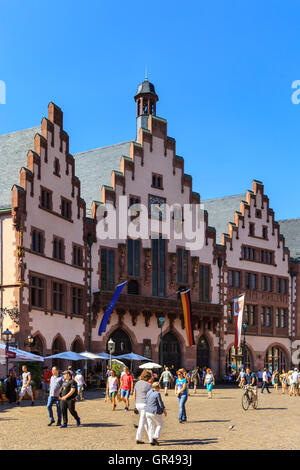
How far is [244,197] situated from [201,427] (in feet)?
161

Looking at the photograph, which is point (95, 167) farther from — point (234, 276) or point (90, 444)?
point (90, 444)

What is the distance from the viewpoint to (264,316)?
69.9 meters

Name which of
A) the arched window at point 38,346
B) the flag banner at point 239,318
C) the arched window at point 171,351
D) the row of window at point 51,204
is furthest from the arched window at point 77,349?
the flag banner at point 239,318

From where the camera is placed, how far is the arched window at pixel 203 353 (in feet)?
206

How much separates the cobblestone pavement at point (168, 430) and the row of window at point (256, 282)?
109 ft

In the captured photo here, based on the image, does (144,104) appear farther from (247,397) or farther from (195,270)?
(247,397)

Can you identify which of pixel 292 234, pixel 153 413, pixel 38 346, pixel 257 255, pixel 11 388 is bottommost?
pixel 11 388

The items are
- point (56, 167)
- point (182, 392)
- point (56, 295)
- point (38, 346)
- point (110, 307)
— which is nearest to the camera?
point (182, 392)

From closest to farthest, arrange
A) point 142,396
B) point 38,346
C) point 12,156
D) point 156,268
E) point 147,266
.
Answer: point 142,396
point 38,346
point 12,156
point 147,266
point 156,268

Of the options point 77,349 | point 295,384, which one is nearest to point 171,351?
point 77,349

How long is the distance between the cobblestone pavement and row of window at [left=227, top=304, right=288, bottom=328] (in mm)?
33364

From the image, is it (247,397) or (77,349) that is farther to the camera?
(77,349)

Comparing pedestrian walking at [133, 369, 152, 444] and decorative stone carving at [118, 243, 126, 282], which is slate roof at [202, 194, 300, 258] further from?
pedestrian walking at [133, 369, 152, 444]

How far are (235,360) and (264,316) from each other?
5807 mm
